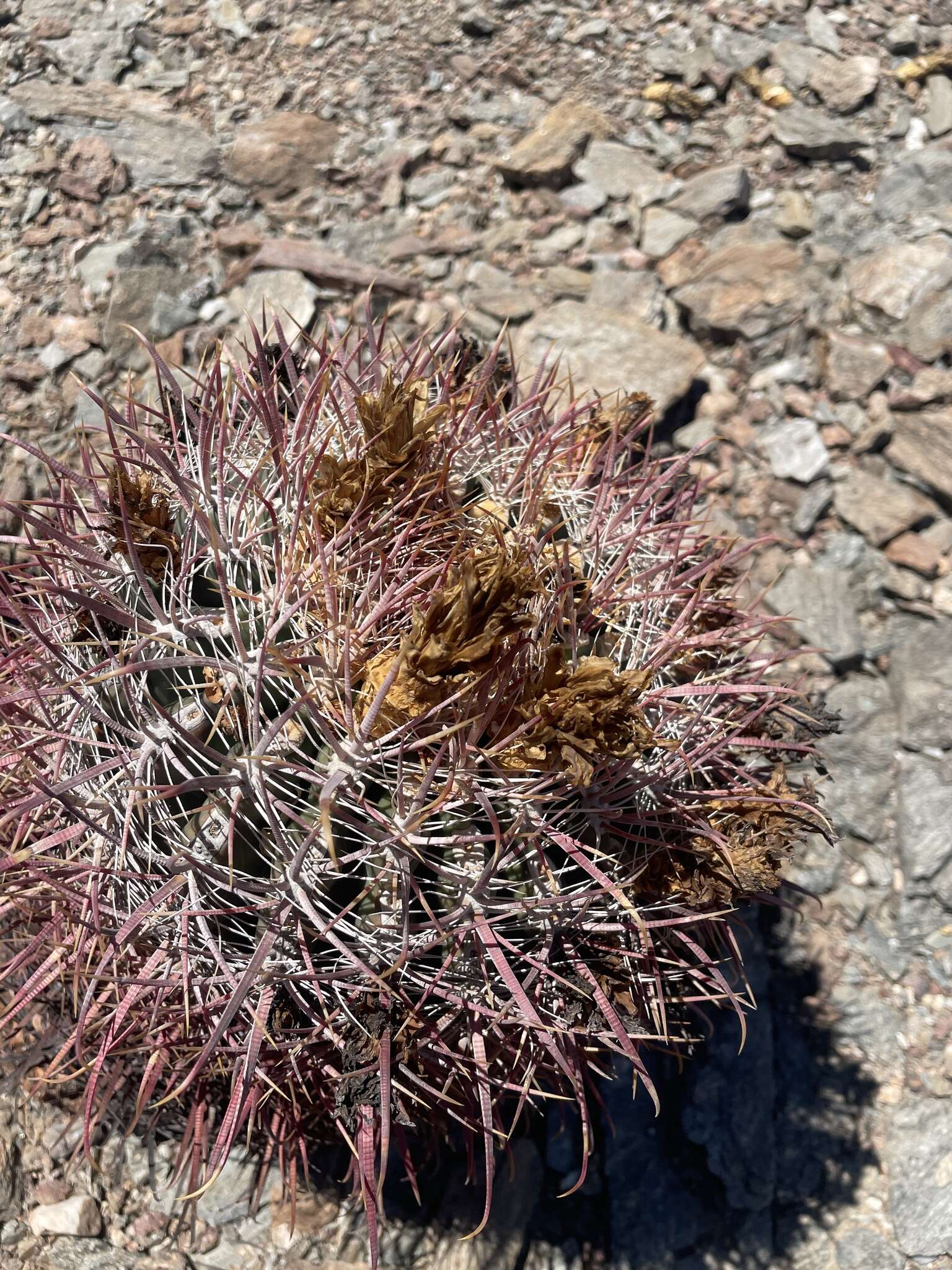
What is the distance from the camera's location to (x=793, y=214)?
3.39 m

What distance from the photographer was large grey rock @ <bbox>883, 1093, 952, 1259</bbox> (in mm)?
2248

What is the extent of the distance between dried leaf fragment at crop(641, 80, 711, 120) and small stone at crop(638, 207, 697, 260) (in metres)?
0.45

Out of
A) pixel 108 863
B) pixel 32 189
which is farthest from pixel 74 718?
pixel 32 189

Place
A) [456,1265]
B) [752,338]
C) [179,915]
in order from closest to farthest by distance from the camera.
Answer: [179,915]
[456,1265]
[752,338]

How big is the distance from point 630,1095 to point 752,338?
2244mm

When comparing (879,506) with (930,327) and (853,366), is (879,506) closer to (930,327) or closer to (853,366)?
(853,366)

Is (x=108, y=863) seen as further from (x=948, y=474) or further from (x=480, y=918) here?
(x=948, y=474)

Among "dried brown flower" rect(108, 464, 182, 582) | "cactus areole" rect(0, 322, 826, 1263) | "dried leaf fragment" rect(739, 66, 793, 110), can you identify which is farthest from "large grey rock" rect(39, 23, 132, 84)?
"dried brown flower" rect(108, 464, 182, 582)

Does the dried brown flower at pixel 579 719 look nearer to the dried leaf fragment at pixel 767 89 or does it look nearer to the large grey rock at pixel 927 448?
the large grey rock at pixel 927 448

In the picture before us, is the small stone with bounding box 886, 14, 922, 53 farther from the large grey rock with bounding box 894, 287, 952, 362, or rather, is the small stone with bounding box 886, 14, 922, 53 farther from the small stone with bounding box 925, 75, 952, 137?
the large grey rock with bounding box 894, 287, 952, 362

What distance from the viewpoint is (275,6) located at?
348 centimetres

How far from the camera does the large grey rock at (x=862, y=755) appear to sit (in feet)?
8.90

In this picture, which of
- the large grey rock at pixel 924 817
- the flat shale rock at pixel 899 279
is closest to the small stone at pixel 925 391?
the flat shale rock at pixel 899 279

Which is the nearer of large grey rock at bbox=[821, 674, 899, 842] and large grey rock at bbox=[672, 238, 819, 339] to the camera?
large grey rock at bbox=[821, 674, 899, 842]
